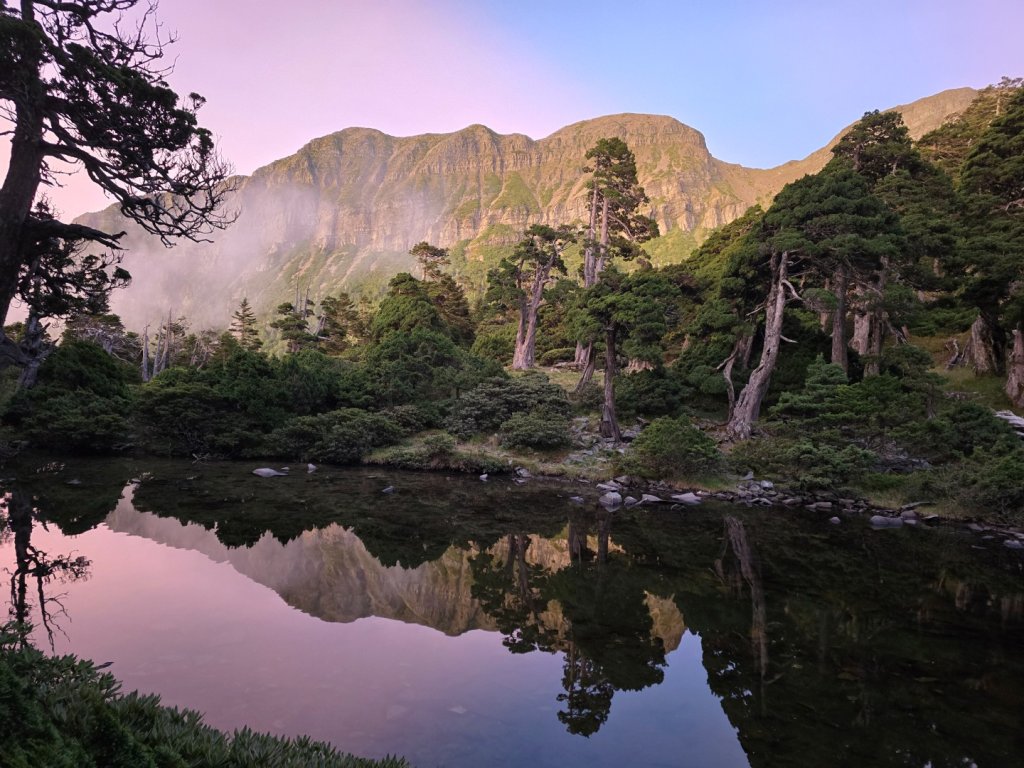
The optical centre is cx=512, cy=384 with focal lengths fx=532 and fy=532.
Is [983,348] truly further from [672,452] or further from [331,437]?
[331,437]

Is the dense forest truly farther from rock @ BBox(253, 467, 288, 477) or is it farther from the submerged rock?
rock @ BBox(253, 467, 288, 477)

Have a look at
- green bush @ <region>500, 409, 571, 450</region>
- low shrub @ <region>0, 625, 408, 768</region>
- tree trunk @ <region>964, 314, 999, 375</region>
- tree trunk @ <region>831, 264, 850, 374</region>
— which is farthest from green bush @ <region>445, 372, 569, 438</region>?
low shrub @ <region>0, 625, 408, 768</region>

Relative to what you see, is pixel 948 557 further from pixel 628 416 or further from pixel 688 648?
pixel 628 416

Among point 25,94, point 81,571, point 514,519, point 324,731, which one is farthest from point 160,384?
point 324,731

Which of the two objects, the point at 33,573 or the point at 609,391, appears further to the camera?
the point at 609,391

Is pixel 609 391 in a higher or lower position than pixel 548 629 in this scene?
higher

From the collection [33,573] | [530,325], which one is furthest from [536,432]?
[33,573]

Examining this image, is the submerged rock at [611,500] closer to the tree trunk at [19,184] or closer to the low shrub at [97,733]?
the low shrub at [97,733]

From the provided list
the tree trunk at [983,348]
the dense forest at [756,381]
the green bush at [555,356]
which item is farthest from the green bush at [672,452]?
the green bush at [555,356]

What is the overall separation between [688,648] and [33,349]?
357 inches

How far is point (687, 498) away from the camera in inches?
662

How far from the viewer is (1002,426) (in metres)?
15.5

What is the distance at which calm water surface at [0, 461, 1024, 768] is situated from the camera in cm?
518

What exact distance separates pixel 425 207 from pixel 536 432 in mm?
162648
